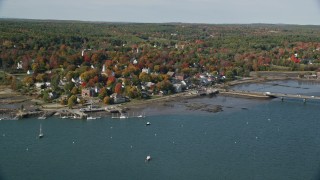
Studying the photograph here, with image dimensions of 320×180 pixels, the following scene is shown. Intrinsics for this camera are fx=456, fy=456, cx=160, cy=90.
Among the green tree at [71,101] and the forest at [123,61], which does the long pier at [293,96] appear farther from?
the green tree at [71,101]

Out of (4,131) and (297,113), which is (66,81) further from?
(297,113)

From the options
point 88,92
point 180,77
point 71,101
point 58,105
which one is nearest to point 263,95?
point 180,77

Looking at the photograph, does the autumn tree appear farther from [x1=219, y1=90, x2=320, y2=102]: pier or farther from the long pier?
the long pier

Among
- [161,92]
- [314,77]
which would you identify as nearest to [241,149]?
[161,92]

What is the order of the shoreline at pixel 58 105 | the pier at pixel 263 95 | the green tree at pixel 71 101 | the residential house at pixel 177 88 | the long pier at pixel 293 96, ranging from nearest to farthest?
the shoreline at pixel 58 105 → the green tree at pixel 71 101 → the long pier at pixel 293 96 → the pier at pixel 263 95 → the residential house at pixel 177 88

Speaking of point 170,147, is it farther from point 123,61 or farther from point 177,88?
point 123,61

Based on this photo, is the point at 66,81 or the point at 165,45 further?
the point at 165,45

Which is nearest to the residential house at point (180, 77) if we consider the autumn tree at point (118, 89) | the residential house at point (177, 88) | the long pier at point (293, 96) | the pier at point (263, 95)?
the residential house at point (177, 88)

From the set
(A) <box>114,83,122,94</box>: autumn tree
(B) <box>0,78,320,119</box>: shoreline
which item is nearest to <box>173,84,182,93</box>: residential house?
(B) <box>0,78,320,119</box>: shoreline
